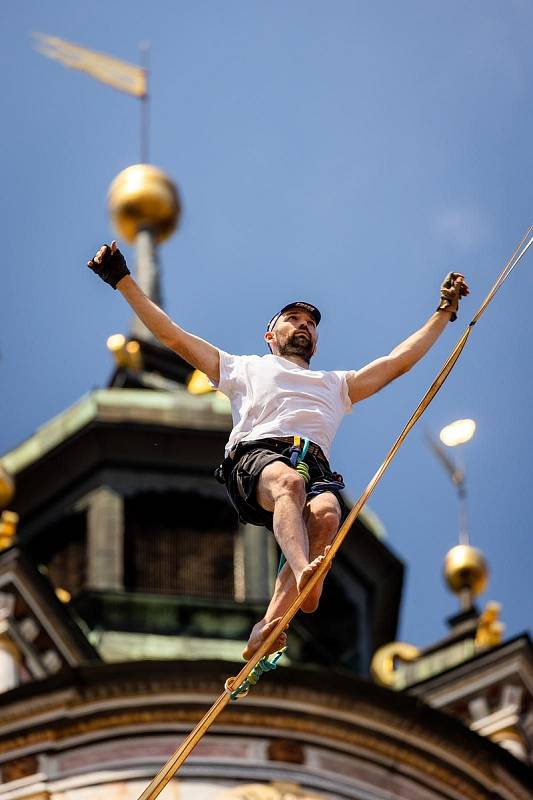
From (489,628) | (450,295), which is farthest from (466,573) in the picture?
(450,295)

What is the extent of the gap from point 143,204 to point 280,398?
40.9m

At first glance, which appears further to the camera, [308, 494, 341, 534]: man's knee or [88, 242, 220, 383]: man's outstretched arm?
[88, 242, 220, 383]: man's outstretched arm

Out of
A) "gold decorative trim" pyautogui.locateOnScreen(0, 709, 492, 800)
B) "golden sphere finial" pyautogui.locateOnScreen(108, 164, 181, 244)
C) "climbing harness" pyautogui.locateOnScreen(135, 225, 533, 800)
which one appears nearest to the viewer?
"climbing harness" pyautogui.locateOnScreen(135, 225, 533, 800)

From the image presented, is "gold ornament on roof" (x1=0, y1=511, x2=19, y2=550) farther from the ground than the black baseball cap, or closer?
farther from the ground

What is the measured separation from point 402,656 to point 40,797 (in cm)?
967

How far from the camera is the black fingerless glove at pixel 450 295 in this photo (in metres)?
13.6

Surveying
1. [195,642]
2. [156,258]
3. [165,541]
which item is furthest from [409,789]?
[156,258]

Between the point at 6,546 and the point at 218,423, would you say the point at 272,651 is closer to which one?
the point at 6,546

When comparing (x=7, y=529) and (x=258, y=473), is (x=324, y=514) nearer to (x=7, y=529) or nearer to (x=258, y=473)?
(x=258, y=473)

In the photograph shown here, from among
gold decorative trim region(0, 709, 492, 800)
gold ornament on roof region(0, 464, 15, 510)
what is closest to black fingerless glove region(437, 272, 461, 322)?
gold decorative trim region(0, 709, 492, 800)

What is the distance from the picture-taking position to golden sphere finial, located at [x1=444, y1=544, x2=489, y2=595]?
132ft

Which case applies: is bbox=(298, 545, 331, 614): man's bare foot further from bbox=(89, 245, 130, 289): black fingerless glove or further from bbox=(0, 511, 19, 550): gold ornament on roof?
bbox=(0, 511, 19, 550): gold ornament on roof

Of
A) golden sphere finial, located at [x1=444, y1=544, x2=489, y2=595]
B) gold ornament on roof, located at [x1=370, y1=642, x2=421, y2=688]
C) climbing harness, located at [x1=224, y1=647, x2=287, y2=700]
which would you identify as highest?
golden sphere finial, located at [x1=444, y1=544, x2=489, y2=595]

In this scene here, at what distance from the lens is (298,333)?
530 inches
